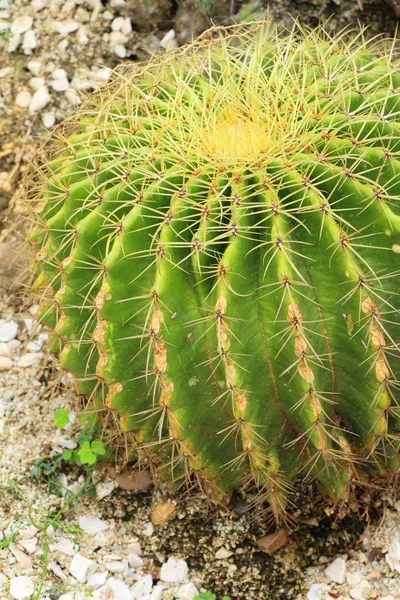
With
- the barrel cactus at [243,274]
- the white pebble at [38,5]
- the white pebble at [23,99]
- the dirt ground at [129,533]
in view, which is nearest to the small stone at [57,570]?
the dirt ground at [129,533]

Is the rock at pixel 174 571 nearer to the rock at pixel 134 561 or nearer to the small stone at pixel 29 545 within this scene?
the rock at pixel 134 561

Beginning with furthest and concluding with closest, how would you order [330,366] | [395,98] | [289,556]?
1. [289,556]
2. [395,98]
3. [330,366]

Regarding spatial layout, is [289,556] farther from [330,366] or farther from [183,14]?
[183,14]

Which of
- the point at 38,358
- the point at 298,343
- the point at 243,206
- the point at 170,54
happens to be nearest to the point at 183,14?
the point at 170,54

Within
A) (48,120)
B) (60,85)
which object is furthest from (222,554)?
(60,85)

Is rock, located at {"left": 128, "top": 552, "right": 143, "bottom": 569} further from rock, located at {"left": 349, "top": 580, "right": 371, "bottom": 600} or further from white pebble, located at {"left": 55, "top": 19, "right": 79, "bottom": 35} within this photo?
white pebble, located at {"left": 55, "top": 19, "right": 79, "bottom": 35}

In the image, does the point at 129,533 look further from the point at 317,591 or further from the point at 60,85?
the point at 60,85

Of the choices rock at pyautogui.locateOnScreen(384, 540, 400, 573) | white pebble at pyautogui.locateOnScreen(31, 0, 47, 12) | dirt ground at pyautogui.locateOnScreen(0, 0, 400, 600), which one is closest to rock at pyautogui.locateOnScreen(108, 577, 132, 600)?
dirt ground at pyautogui.locateOnScreen(0, 0, 400, 600)
